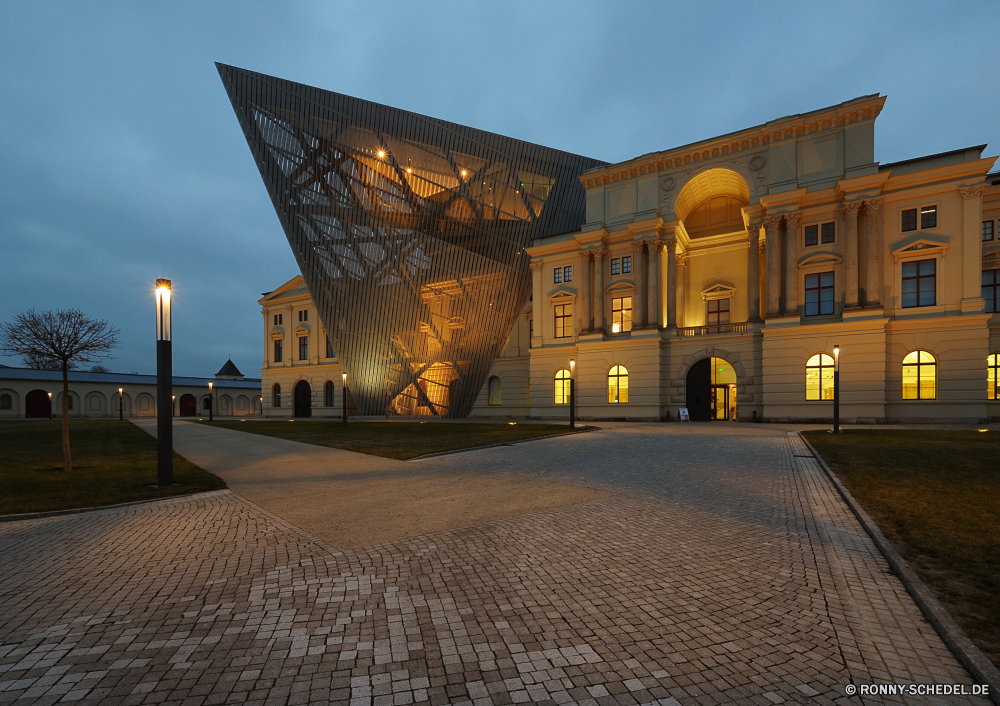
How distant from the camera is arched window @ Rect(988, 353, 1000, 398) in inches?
1061

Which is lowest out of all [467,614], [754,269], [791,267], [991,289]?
[467,614]

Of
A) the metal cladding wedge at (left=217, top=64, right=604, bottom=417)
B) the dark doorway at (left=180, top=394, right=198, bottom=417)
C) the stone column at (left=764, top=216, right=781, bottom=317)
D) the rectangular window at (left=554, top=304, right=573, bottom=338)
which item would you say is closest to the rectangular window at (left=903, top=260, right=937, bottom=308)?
the stone column at (left=764, top=216, right=781, bottom=317)

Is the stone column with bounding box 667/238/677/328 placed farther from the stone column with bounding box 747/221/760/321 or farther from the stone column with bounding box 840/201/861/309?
the stone column with bounding box 840/201/861/309

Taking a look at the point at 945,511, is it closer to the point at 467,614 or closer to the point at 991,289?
the point at 467,614

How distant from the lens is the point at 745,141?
30.4 metres

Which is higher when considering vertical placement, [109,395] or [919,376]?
[919,376]

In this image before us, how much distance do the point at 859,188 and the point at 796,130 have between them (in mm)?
5518

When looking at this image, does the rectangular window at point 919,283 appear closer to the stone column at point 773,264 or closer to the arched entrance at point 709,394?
the stone column at point 773,264

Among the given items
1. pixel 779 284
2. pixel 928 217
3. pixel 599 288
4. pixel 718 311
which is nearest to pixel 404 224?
pixel 599 288

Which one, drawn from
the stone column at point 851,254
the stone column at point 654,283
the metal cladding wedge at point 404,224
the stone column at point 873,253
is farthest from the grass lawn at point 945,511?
the metal cladding wedge at point 404,224

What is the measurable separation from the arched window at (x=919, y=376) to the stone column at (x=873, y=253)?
3.84m

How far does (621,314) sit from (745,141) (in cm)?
1415

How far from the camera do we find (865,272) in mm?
27172

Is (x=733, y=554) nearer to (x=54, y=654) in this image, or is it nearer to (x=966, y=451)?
(x=54, y=654)
